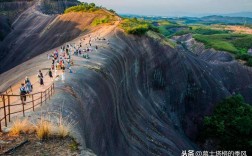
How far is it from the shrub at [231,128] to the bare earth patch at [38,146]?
112 ft

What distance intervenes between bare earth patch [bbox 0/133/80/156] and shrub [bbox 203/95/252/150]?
34.1 meters

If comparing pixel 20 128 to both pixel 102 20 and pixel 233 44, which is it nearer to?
pixel 102 20

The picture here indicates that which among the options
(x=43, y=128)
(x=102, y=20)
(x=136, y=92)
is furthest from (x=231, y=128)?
(x=43, y=128)

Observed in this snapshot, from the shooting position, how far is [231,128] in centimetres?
4544

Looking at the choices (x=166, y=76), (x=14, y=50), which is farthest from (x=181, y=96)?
(x=14, y=50)

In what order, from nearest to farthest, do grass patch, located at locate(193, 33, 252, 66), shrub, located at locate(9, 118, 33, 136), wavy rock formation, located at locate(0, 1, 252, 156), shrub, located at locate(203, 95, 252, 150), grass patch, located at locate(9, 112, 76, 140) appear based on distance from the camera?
grass patch, located at locate(9, 112, 76, 140)
shrub, located at locate(9, 118, 33, 136)
wavy rock formation, located at locate(0, 1, 252, 156)
shrub, located at locate(203, 95, 252, 150)
grass patch, located at locate(193, 33, 252, 66)

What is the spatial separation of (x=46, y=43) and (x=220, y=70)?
35310mm

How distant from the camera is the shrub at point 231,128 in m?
44.1

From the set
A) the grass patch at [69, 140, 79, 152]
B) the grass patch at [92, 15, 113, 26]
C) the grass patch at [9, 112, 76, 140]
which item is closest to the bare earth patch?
the grass patch at [69, 140, 79, 152]

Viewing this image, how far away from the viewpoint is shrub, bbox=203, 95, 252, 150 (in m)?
44.1

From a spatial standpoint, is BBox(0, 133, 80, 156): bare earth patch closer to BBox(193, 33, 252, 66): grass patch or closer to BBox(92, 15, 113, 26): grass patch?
BBox(92, 15, 113, 26): grass patch

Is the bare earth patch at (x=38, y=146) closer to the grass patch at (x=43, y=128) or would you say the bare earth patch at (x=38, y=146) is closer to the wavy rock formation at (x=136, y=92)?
the grass patch at (x=43, y=128)

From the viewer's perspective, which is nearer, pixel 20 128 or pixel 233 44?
pixel 20 128

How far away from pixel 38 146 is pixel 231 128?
120 feet
